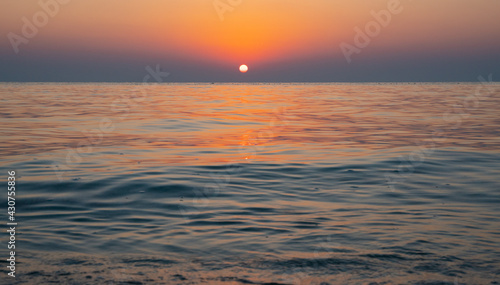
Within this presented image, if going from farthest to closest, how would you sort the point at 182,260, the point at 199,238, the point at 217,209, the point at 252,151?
1. the point at 252,151
2. the point at 217,209
3. the point at 199,238
4. the point at 182,260

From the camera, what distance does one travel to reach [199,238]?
27.0 ft

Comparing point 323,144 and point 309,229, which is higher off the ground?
point 323,144

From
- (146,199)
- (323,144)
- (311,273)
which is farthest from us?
(323,144)

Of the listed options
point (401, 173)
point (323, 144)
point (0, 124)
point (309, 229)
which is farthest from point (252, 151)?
point (0, 124)

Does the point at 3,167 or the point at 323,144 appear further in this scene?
the point at 323,144

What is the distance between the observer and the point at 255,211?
1019cm

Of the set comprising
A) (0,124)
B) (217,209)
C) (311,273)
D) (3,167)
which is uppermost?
(0,124)

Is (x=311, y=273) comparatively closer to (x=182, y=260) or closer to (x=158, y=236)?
(x=182, y=260)

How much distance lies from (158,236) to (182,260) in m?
1.36

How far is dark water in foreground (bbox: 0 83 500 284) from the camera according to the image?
22.0 feet

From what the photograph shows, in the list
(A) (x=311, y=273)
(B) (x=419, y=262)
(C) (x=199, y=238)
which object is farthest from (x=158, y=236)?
(B) (x=419, y=262)

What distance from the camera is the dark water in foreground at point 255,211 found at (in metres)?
6.71

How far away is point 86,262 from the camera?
6.95 metres

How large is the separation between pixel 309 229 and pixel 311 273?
2.18 m
